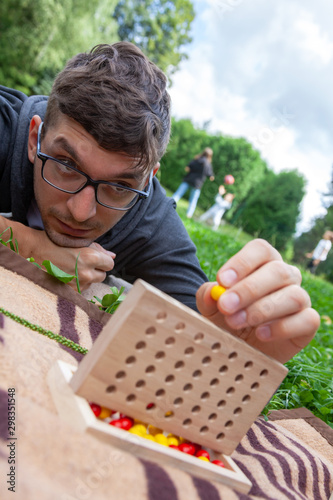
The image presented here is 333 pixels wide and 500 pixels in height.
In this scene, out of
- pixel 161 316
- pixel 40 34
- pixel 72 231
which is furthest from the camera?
pixel 40 34

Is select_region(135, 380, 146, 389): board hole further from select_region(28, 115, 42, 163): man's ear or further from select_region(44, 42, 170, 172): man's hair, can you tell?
select_region(28, 115, 42, 163): man's ear

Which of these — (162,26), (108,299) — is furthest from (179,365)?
(162,26)

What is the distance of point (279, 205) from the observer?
22.3 m

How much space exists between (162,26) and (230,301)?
29316 millimetres

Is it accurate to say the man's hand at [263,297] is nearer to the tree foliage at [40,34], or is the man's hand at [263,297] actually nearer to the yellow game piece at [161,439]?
the yellow game piece at [161,439]

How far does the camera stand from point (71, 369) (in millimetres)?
931

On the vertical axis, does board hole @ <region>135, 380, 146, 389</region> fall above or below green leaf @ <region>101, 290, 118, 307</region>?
above

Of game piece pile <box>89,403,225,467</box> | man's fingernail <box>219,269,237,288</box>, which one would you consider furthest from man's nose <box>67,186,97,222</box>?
game piece pile <box>89,403,225,467</box>

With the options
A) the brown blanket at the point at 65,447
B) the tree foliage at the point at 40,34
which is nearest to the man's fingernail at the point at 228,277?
the brown blanket at the point at 65,447

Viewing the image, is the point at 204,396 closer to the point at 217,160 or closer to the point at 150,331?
the point at 150,331

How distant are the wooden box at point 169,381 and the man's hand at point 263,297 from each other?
4.1 inches

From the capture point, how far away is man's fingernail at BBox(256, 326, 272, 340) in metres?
1.09

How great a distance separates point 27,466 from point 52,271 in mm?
859

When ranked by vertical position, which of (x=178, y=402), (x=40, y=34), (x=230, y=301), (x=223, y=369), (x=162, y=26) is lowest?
(x=178, y=402)
